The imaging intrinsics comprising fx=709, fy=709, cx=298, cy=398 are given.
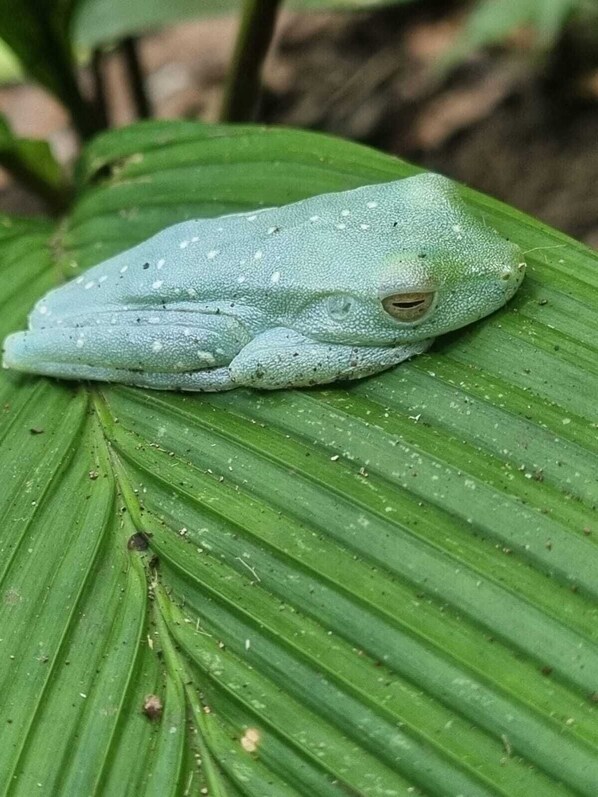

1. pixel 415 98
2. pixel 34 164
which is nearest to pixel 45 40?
pixel 34 164

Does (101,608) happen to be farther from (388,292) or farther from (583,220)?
(583,220)

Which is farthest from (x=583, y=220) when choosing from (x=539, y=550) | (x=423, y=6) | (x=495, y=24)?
(x=539, y=550)

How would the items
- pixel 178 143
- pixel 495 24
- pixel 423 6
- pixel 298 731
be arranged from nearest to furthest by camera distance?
1. pixel 298 731
2. pixel 178 143
3. pixel 495 24
4. pixel 423 6

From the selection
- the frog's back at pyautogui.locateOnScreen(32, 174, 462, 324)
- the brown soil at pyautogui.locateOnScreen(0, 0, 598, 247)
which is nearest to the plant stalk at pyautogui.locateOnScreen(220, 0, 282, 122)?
the frog's back at pyautogui.locateOnScreen(32, 174, 462, 324)

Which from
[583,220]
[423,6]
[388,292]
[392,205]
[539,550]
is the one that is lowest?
[539,550]

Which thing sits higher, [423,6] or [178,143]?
[423,6]

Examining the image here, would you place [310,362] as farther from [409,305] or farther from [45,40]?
[45,40]

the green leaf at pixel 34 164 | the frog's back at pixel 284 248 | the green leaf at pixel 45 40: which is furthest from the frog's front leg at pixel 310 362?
the green leaf at pixel 45 40

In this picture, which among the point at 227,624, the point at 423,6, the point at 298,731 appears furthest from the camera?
the point at 423,6
